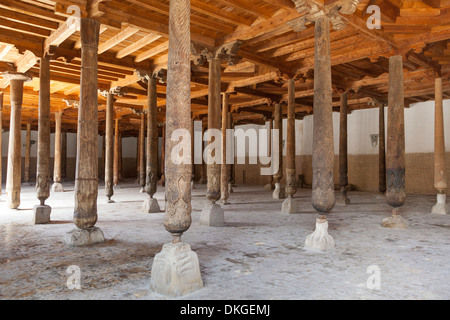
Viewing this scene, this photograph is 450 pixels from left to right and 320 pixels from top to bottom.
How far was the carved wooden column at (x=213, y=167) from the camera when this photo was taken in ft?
27.3

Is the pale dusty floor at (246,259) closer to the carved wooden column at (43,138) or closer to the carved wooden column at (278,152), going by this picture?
the carved wooden column at (43,138)

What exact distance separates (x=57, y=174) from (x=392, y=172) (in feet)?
56.0

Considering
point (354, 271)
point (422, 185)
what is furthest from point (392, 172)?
point (422, 185)

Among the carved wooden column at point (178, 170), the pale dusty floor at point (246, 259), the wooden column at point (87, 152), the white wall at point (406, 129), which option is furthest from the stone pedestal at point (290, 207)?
the white wall at point (406, 129)

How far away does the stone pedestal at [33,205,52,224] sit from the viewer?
328 inches

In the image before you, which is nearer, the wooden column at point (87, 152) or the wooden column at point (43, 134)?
the wooden column at point (87, 152)

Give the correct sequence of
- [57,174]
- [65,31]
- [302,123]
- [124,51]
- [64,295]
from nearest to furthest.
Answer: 1. [64,295]
2. [65,31]
3. [124,51]
4. [57,174]
5. [302,123]

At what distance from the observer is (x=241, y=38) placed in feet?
28.6

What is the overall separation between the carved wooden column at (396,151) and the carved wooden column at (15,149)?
1078 centimetres

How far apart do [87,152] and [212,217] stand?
11.1ft

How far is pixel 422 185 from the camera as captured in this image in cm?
1725

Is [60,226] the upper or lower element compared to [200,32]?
lower

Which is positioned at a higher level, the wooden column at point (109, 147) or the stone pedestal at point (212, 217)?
the wooden column at point (109, 147)
